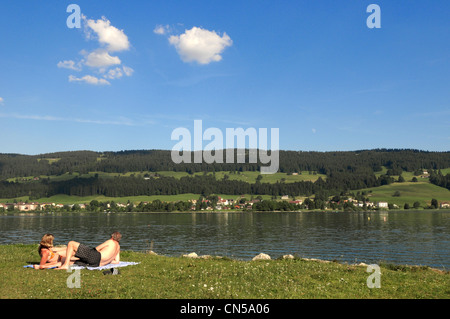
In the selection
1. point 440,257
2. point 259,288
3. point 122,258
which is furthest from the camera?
point 440,257

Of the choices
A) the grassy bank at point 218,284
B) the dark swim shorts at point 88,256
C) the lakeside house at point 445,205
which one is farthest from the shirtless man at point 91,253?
the lakeside house at point 445,205

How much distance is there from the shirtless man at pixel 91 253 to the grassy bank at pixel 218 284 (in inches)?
29.7

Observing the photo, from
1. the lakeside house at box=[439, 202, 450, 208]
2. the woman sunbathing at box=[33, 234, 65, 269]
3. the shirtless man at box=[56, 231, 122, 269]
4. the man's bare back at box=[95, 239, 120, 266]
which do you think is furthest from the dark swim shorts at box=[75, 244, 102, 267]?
the lakeside house at box=[439, 202, 450, 208]

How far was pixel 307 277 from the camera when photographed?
15.2m

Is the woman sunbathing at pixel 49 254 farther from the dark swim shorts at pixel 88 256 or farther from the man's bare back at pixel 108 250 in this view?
the man's bare back at pixel 108 250

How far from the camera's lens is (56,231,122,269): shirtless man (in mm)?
16953

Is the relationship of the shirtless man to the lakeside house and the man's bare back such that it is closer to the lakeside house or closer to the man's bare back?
the man's bare back

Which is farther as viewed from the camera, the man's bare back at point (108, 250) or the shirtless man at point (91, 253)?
the man's bare back at point (108, 250)

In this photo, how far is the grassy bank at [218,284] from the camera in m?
12.3

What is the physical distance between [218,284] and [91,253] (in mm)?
7248

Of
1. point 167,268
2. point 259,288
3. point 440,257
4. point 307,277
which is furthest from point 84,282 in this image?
point 440,257
